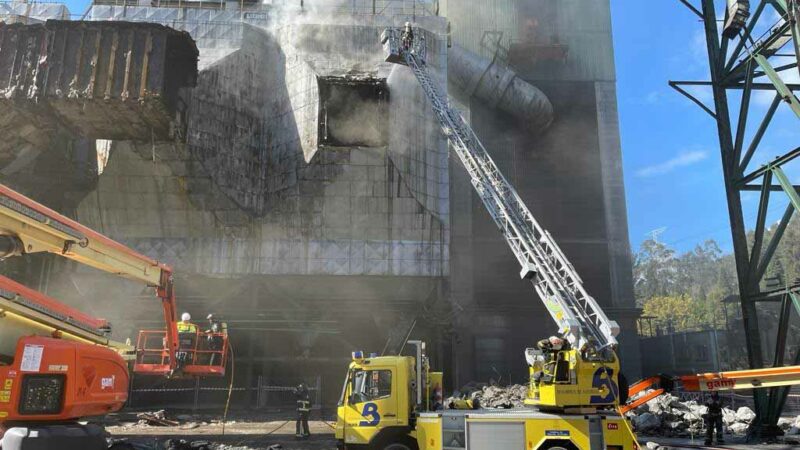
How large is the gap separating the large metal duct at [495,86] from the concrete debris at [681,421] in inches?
593

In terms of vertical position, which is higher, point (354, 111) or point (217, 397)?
point (354, 111)

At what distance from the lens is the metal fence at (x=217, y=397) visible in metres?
18.7

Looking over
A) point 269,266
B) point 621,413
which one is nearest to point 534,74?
point 269,266

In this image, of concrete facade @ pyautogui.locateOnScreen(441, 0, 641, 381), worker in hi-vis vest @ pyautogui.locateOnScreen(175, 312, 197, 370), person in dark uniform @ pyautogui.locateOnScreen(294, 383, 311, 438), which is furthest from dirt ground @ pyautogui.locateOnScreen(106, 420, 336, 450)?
concrete facade @ pyautogui.locateOnScreen(441, 0, 641, 381)

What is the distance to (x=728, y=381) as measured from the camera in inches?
325

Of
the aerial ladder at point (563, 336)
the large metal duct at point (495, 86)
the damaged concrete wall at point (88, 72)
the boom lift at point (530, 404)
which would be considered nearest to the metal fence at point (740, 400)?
the aerial ladder at point (563, 336)

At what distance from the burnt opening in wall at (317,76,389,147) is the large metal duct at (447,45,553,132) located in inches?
241

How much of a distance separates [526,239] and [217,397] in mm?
14454

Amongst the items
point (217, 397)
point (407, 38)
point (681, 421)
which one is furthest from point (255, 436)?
point (407, 38)

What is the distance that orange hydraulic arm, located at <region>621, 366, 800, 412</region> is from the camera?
7.55 metres

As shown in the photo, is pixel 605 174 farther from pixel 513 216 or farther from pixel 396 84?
pixel 513 216

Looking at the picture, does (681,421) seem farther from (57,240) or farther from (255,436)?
(57,240)

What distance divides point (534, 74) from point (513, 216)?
54.1 ft

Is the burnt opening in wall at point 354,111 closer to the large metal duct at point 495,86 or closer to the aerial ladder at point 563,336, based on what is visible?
the aerial ladder at point 563,336
